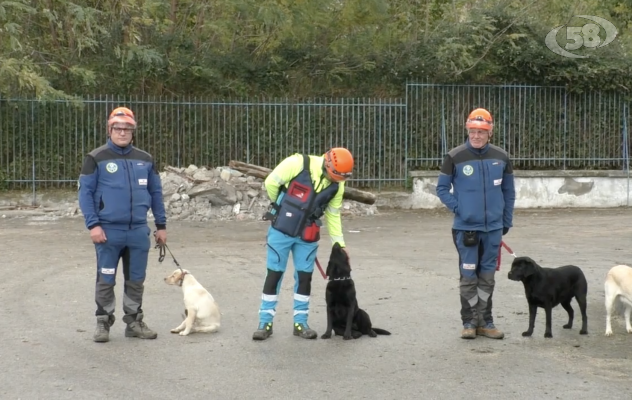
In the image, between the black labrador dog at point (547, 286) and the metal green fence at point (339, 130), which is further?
the metal green fence at point (339, 130)

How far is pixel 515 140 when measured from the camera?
22469 mm

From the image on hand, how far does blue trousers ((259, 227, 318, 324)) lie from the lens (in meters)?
8.27

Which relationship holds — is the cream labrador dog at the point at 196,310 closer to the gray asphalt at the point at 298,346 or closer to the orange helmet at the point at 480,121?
the gray asphalt at the point at 298,346

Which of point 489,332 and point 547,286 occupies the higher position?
point 547,286

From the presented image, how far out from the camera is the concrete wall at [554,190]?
21.4 m

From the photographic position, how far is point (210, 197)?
19219 mm

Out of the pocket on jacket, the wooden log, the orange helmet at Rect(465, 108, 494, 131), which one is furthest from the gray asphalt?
the wooden log

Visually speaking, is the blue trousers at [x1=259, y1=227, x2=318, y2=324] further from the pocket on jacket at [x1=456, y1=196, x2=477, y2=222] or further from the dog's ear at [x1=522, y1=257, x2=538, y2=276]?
the dog's ear at [x1=522, y1=257, x2=538, y2=276]

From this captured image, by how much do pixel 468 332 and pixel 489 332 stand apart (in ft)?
0.66

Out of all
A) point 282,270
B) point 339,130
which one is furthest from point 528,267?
point 339,130

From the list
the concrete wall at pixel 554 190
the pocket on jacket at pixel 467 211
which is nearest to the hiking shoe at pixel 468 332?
the pocket on jacket at pixel 467 211

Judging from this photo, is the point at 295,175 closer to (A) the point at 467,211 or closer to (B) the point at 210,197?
(A) the point at 467,211

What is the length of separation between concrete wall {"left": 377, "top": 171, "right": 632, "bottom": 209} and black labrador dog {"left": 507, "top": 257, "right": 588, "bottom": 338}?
12798 millimetres

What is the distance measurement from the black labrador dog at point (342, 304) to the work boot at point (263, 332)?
47 cm
